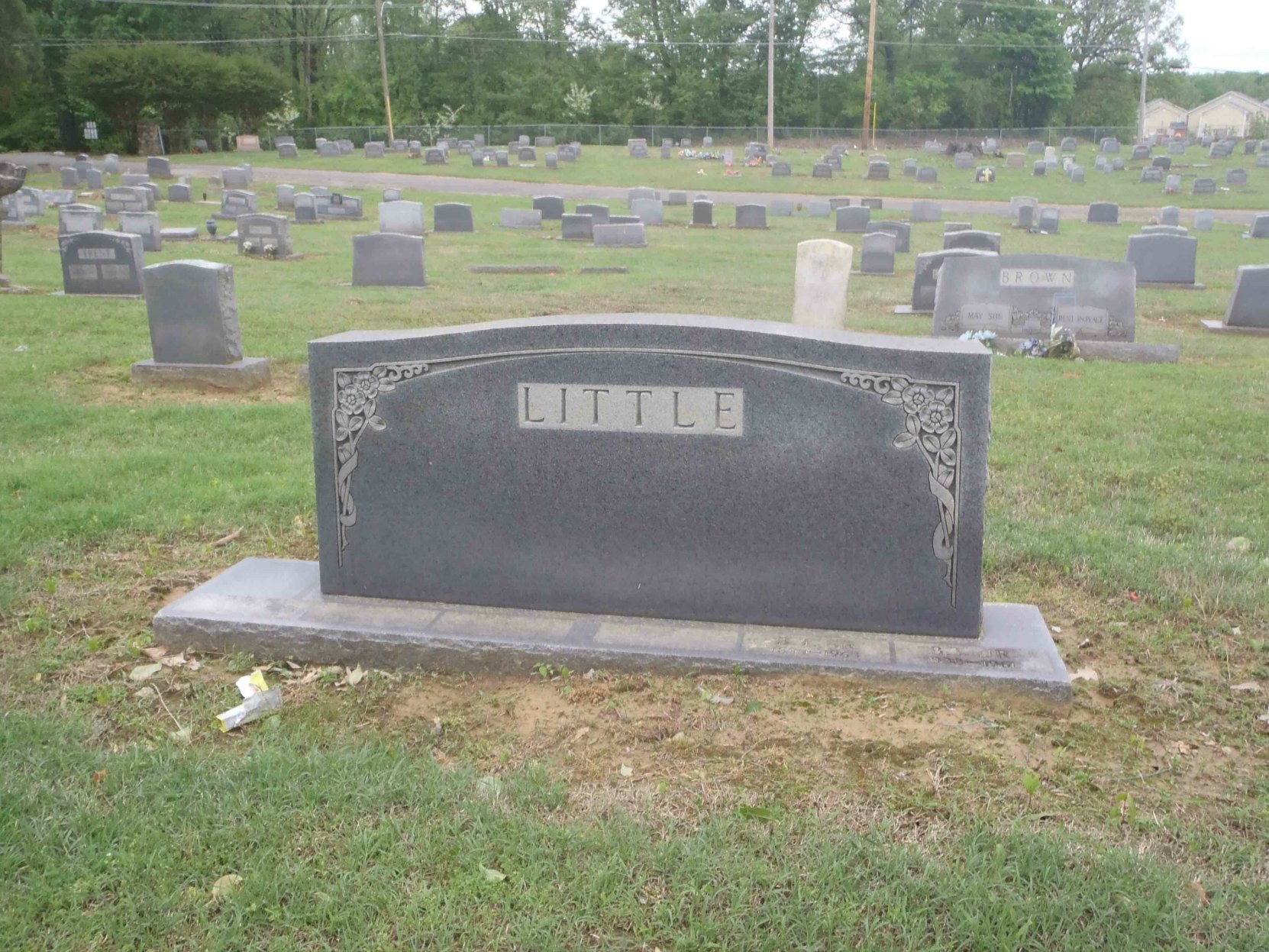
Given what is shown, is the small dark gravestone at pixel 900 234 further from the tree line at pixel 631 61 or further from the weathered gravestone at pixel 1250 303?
the tree line at pixel 631 61

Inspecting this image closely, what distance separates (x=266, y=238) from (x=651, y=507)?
1763 centimetres

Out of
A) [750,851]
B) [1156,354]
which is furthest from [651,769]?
[1156,354]

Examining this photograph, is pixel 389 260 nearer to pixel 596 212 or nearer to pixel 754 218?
pixel 596 212

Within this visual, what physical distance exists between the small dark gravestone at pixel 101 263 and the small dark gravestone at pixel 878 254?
11482 mm

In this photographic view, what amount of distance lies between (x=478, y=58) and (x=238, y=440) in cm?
6707

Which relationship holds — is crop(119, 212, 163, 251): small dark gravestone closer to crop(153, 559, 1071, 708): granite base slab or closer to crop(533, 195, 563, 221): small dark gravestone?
crop(533, 195, 563, 221): small dark gravestone

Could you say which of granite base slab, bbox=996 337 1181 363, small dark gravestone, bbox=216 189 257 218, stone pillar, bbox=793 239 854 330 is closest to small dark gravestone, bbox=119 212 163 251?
small dark gravestone, bbox=216 189 257 218

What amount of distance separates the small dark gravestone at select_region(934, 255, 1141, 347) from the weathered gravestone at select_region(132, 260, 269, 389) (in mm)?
7282

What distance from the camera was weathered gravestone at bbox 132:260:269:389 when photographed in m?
9.56

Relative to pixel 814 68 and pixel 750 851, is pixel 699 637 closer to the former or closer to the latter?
pixel 750 851

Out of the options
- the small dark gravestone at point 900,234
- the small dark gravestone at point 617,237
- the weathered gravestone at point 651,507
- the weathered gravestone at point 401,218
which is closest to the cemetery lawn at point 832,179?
the weathered gravestone at point 401,218

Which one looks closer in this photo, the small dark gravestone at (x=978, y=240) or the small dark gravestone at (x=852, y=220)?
the small dark gravestone at (x=978, y=240)

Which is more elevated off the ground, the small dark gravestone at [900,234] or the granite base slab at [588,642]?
the small dark gravestone at [900,234]

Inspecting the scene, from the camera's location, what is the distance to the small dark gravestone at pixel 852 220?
1054 inches
